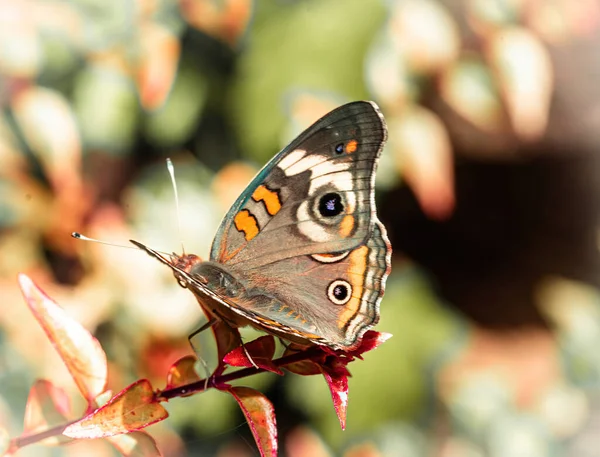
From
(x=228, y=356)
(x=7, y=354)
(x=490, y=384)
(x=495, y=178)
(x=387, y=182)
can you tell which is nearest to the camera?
(x=228, y=356)

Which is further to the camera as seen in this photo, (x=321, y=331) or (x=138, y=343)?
A: (x=138, y=343)

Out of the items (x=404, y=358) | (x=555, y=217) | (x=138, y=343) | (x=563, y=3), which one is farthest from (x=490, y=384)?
(x=563, y=3)

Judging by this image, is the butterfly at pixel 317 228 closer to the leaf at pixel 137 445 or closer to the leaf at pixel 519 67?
the leaf at pixel 137 445

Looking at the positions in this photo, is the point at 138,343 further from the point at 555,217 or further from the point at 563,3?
the point at 563,3

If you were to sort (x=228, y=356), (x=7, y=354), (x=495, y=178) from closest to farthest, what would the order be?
(x=228, y=356) < (x=7, y=354) < (x=495, y=178)

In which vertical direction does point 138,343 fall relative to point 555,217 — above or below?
below

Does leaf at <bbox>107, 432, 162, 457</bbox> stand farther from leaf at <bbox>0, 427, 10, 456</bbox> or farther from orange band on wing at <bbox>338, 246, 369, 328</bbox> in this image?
orange band on wing at <bbox>338, 246, 369, 328</bbox>

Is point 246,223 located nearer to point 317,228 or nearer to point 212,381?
point 317,228

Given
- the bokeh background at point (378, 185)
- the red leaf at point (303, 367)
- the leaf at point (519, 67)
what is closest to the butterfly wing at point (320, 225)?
the red leaf at point (303, 367)
